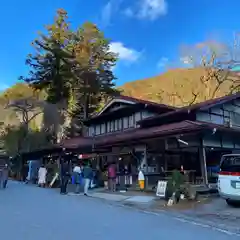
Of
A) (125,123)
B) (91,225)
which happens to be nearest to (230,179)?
(91,225)

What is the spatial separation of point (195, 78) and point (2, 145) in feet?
95.9

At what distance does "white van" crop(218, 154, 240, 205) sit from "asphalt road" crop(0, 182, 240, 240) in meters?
3.05

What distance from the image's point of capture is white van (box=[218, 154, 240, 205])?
40.5 feet

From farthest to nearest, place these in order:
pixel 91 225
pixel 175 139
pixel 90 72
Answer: pixel 90 72
pixel 175 139
pixel 91 225

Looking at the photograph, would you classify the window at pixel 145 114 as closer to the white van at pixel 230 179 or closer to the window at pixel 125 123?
the window at pixel 125 123

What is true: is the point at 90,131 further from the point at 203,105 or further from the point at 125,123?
the point at 203,105

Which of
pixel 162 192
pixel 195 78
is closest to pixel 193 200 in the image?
pixel 162 192

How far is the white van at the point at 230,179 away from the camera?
12.3 metres

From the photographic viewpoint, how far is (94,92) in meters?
42.2

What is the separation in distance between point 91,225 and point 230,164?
21.4 feet

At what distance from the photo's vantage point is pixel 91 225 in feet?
29.3

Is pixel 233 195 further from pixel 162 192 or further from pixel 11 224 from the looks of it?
pixel 11 224

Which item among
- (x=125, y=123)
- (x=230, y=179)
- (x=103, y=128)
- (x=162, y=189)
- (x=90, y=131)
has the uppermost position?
(x=90, y=131)

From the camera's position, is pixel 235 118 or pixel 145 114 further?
pixel 145 114
